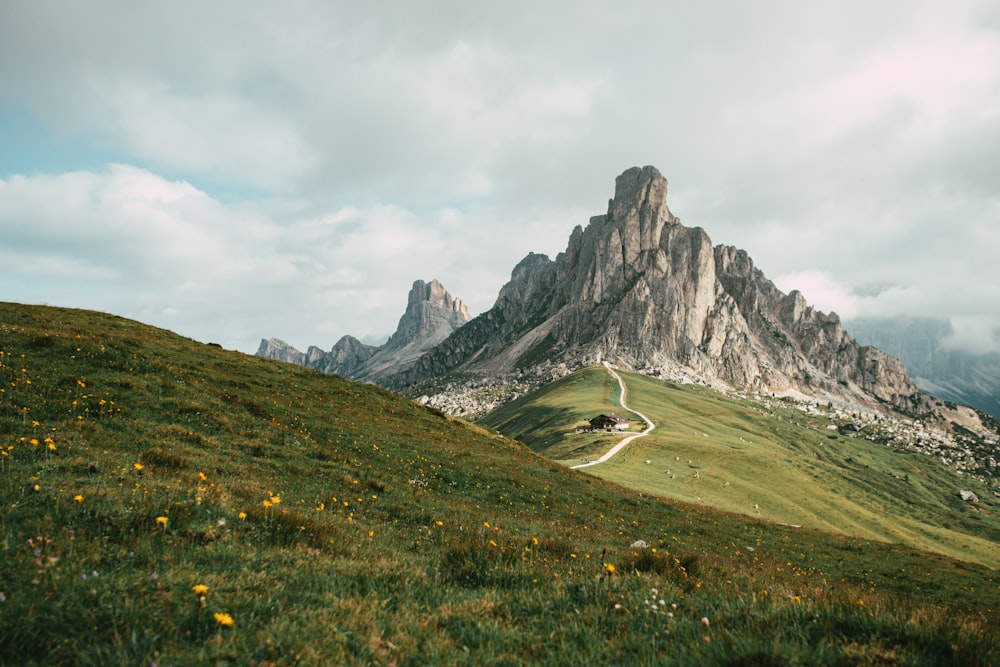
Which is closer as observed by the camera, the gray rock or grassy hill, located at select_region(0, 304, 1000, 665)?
grassy hill, located at select_region(0, 304, 1000, 665)

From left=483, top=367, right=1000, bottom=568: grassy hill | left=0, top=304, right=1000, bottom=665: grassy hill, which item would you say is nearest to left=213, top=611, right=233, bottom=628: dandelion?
left=0, top=304, right=1000, bottom=665: grassy hill

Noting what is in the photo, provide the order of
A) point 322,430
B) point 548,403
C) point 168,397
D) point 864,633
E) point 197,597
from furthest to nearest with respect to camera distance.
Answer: point 548,403
point 322,430
point 168,397
point 864,633
point 197,597

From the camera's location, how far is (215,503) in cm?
879

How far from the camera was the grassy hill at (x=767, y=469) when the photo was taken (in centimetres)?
6794

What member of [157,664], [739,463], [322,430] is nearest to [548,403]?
[739,463]

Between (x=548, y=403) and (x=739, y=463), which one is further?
(x=548, y=403)

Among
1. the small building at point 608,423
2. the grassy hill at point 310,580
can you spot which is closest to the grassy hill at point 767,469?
the small building at point 608,423

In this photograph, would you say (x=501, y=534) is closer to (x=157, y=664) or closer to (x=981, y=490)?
(x=157, y=664)

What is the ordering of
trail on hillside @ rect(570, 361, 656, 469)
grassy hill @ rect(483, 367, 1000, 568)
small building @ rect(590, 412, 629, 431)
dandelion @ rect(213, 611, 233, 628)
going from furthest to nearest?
1. small building @ rect(590, 412, 629, 431)
2. grassy hill @ rect(483, 367, 1000, 568)
3. trail on hillside @ rect(570, 361, 656, 469)
4. dandelion @ rect(213, 611, 233, 628)

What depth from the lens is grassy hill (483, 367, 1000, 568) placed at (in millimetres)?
67938

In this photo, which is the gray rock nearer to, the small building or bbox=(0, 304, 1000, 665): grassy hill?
the small building

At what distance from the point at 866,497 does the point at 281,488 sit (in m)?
136

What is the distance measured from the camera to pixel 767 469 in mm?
84375

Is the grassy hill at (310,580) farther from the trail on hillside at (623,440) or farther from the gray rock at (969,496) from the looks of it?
the gray rock at (969,496)
